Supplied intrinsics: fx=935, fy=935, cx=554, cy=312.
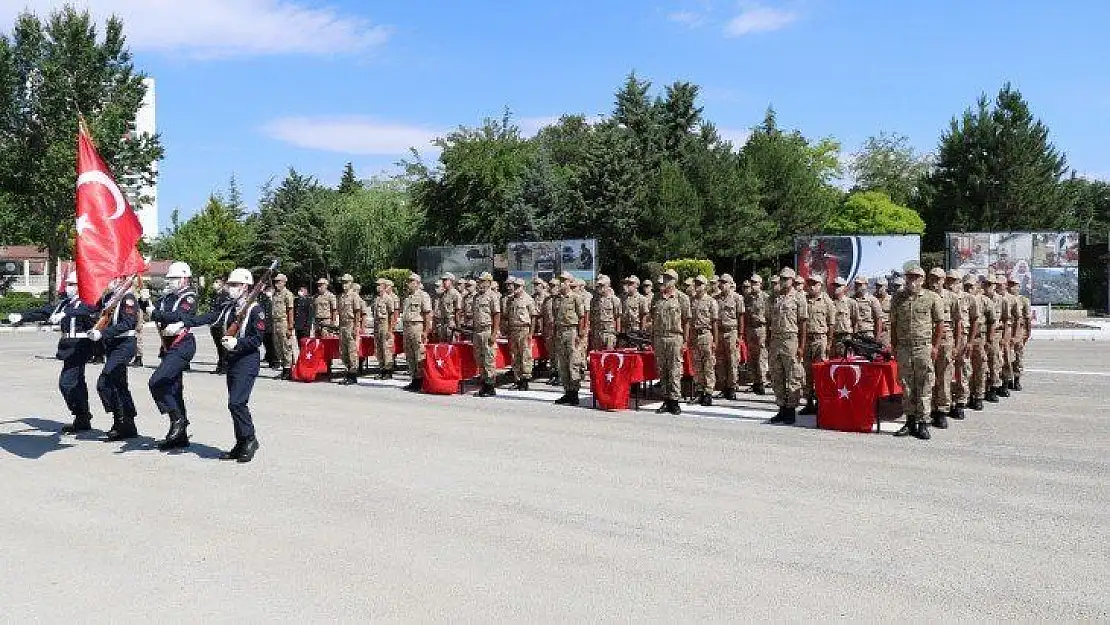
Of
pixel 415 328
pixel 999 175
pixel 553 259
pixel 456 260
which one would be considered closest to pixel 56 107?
pixel 456 260

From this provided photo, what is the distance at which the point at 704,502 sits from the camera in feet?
25.3

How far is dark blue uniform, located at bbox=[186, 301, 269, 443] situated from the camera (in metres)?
9.56

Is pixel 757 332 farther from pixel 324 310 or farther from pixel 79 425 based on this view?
pixel 79 425

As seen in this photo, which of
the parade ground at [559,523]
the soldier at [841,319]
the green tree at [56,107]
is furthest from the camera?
the green tree at [56,107]

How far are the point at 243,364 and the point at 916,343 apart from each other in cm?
761

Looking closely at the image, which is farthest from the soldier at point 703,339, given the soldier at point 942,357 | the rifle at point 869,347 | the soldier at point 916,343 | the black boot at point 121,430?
the black boot at point 121,430

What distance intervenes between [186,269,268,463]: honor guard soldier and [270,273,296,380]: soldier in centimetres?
932

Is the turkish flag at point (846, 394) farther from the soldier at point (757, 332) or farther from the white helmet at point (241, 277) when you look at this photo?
the white helmet at point (241, 277)

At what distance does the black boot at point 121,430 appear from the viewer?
10922 millimetres

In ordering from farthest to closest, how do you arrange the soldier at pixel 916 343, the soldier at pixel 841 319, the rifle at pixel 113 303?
the soldier at pixel 841 319 → the soldier at pixel 916 343 → the rifle at pixel 113 303

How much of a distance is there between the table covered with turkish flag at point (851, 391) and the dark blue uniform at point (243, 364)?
265 inches

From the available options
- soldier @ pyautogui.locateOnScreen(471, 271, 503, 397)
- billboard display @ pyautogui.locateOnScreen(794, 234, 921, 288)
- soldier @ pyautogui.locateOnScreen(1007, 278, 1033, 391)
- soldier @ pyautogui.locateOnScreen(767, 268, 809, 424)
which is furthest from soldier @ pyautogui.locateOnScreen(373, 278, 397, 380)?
billboard display @ pyautogui.locateOnScreen(794, 234, 921, 288)

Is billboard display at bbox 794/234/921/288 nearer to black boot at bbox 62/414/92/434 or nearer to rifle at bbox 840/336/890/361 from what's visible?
rifle at bbox 840/336/890/361

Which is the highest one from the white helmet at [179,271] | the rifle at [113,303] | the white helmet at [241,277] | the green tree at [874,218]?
the green tree at [874,218]
